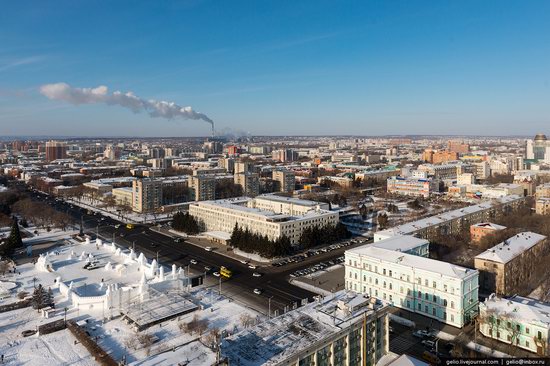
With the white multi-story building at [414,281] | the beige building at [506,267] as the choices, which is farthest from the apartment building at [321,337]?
the beige building at [506,267]

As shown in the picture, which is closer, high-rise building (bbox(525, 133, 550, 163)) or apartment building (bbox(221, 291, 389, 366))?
apartment building (bbox(221, 291, 389, 366))

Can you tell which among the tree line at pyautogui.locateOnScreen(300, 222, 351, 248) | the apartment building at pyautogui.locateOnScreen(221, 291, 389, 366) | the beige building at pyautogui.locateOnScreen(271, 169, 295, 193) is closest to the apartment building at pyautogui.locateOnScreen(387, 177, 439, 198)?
the beige building at pyautogui.locateOnScreen(271, 169, 295, 193)

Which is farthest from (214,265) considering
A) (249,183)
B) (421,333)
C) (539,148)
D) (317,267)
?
(539,148)

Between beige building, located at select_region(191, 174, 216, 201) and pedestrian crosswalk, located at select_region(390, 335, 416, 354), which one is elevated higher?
beige building, located at select_region(191, 174, 216, 201)

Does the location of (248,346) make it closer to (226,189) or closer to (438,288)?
(438,288)

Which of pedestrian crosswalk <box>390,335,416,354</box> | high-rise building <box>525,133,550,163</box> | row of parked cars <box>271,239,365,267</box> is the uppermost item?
high-rise building <box>525,133,550,163</box>

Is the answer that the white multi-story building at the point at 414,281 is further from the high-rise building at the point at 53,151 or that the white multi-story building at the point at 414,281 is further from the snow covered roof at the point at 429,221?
the high-rise building at the point at 53,151

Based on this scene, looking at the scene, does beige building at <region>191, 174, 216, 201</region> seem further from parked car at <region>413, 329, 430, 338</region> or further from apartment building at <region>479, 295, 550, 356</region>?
apartment building at <region>479, 295, 550, 356</region>
